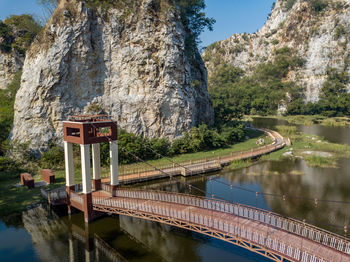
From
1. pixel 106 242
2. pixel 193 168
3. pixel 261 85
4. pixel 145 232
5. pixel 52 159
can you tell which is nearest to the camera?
pixel 106 242

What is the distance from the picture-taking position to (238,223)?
46.1ft

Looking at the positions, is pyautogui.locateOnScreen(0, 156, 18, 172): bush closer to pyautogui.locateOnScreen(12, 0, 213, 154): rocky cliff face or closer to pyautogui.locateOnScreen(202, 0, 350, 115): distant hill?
pyautogui.locateOnScreen(12, 0, 213, 154): rocky cliff face

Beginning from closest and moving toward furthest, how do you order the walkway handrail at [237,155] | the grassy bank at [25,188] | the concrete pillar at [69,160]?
the concrete pillar at [69,160]
the grassy bank at [25,188]
the walkway handrail at [237,155]

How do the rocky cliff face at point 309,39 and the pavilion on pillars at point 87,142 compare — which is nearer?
the pavilion on pillars at point 87,142

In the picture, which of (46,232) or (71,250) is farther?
(46,232)

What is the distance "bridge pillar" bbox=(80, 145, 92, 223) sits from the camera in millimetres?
17312

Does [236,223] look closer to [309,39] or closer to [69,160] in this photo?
[69,160]

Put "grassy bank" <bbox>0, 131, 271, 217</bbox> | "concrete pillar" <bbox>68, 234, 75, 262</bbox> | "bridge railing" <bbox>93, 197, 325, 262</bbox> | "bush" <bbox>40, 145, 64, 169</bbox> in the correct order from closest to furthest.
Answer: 1. "bridge railing" <bbox>93, 197, 325, 262</bbox>
2. "concrete pillar" <bbox>68, 234, 75, 262</bbox>
3. "grassy bank" <bbox>0, 131, 271, 217</bbox>
4. "bush" <bbox>40, 145, 64, 169</bbox>

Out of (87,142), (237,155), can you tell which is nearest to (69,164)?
(87,142)

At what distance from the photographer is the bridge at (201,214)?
11.9 m

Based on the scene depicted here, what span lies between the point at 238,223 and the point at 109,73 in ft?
94.6

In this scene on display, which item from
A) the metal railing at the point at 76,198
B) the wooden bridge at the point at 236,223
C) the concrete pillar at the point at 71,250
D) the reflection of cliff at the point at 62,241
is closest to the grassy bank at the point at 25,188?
the reflection of cliff at the point at 62,241

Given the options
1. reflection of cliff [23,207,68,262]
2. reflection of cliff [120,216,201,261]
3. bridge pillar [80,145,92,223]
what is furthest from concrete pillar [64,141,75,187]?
reflection of cliff [120,216,201,261]

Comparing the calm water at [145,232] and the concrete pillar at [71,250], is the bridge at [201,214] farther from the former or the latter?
the concrete pillar at [71,250]
